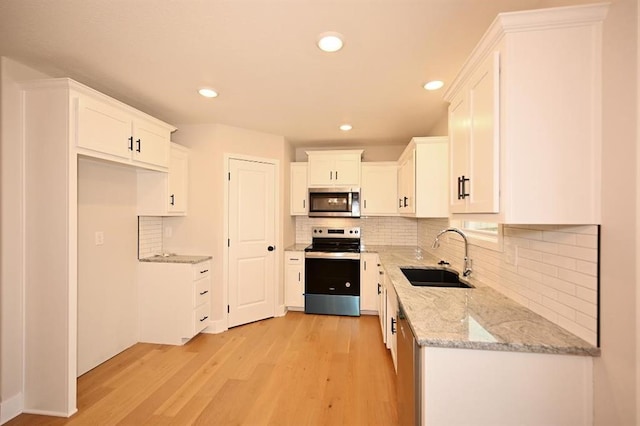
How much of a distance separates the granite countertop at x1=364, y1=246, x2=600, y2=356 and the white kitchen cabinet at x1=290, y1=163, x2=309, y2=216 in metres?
2.46

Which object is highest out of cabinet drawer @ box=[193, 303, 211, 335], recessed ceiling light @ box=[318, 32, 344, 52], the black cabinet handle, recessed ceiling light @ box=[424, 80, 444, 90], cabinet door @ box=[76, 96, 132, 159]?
recessed ceiling light @ box=[424, 80, 444, 90]

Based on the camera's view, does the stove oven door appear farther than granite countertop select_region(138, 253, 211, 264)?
Yes

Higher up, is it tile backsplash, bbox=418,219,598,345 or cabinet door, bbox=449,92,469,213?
cabinet door, bbox=449,92,469,213

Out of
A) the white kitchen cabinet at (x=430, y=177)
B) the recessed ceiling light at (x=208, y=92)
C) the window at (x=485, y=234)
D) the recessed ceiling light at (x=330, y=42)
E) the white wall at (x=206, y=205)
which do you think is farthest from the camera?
the white wall at (x=206, y=205)

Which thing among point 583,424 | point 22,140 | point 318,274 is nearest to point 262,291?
point 318,274

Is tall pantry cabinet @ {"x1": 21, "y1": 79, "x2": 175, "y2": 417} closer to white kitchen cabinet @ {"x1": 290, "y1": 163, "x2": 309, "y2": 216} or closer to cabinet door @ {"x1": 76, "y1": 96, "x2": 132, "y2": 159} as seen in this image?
cabinet door @ {"x1": 76, "y1": 96, "x2": 132, "y2": 159}

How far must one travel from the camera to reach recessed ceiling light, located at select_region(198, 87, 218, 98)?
2.37 metres

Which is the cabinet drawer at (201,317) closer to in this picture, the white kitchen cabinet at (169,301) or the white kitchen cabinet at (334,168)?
the white kitchen cabinet at (169,301)

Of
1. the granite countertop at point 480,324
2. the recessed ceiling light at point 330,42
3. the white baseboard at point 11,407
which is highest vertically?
the recessed ceiling light at point 330,42

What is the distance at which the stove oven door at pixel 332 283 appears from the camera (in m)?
3.78

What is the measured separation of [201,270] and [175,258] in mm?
331

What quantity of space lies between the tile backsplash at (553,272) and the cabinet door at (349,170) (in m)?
2.25

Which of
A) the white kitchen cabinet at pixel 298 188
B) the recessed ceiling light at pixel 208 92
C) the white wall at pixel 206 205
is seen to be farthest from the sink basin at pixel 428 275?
the recessed ceiling light at pixel 208 92

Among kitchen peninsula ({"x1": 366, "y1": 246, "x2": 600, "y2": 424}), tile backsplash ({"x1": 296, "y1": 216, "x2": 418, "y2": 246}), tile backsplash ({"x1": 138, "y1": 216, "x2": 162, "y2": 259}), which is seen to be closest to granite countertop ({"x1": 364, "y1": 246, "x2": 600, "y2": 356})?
kitchen peninsula ({"x1": 366, "y1": 246, "x2": 600, "y2": 424})
